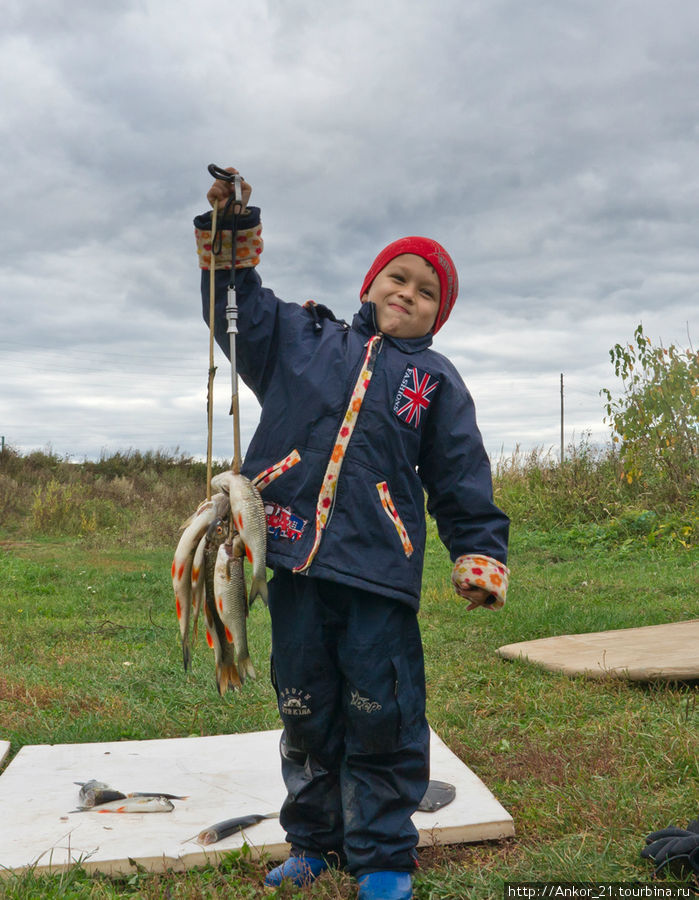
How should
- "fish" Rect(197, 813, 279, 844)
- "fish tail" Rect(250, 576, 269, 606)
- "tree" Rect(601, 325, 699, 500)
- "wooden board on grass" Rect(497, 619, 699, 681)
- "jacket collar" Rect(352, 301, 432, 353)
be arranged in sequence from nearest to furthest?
"fish tail" Rect(250, 576, 269, 606)
"jacket collar" Rect(352, 301, 432, 353)
"fish" Rect(197, 813, 279, 844)
"wooden board on grass" Rect(497, 619, 699, 681)
"tree" Rect(601, 325, 699, 500)

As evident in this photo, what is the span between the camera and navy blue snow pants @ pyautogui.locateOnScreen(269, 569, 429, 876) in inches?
92.0

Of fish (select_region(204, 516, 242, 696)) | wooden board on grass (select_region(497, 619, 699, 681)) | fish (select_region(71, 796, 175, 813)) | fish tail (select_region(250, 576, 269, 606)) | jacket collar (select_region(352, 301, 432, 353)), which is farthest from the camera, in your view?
wooden board on grass (select_region(497, 619, 699, 681))

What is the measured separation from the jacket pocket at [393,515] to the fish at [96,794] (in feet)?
4.97

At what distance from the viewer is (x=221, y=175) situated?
7.76 ft

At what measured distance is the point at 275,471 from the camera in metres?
2.42

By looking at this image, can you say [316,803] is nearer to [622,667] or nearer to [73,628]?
[622,667]

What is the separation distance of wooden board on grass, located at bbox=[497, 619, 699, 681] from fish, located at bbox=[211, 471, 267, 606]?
280 centimetres

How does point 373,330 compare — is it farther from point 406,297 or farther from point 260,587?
point 260,587

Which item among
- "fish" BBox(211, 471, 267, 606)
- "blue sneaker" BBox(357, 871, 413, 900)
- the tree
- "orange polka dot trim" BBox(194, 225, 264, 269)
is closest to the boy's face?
"orange polka dot trim" BBox(194, 225, 264, 269)

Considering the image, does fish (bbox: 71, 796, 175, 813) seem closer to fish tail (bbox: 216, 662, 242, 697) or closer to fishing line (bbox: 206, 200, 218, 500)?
fish tail (bbox: 216, 662, 242, 697)

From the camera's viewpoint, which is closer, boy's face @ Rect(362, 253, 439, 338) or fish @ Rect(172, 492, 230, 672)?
fish @ Rect(172, 492, 230, 672)

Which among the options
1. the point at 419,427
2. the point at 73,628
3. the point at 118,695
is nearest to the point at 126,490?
the point at 73,628

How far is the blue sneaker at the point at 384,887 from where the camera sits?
2328mm

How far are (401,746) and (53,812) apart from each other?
1376 mm
